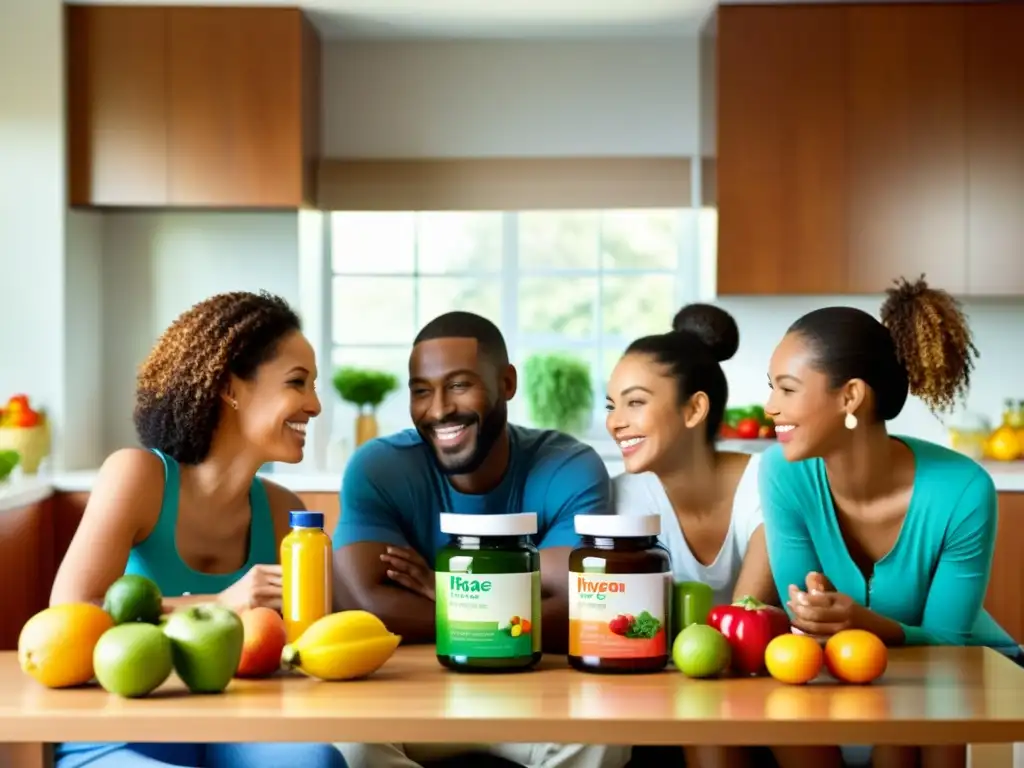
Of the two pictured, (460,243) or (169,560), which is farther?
(460,243)

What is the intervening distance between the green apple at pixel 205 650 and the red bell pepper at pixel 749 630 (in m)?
0.49

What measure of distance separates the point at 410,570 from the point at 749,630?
44 centimetres

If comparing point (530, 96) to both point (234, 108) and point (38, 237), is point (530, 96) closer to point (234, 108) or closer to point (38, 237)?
point (234, 108)

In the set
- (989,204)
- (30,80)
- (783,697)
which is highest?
(30,80)

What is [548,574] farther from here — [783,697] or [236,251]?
[236,251]

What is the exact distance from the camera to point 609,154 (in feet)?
13.8

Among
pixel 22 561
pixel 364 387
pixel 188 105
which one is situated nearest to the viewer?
pixel 364 387

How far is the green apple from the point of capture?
129 cm

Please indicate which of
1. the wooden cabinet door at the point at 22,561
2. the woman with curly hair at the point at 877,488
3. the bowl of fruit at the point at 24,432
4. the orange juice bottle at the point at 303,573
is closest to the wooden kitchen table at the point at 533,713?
the orange juice bottle at the point at 303,573

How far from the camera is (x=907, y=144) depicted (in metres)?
3.80

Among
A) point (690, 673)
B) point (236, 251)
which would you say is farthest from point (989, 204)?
Answer: point (690, 673)

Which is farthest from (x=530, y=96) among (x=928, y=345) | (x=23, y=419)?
(x=928, y=345)

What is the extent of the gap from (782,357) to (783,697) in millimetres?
398

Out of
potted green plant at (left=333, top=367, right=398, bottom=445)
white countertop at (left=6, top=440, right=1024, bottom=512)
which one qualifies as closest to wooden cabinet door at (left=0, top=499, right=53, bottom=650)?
white countertop at (left=6, top=440, right=1024, bottom=512)
